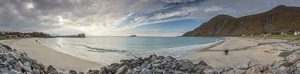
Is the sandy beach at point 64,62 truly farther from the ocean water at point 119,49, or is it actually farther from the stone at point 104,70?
the stone at point 104,70

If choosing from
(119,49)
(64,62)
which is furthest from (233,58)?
(119,49)

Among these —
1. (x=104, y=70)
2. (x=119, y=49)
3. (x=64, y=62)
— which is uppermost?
(x=104, y=70)

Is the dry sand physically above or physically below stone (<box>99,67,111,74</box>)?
below

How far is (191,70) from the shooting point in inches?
190

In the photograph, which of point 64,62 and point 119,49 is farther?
point 119,49

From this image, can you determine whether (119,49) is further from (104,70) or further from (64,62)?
(104,70)

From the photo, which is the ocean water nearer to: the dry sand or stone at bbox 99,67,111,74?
the dry sand

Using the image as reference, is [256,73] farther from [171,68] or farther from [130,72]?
[130,72]

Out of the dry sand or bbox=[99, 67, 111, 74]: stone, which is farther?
the dry sand

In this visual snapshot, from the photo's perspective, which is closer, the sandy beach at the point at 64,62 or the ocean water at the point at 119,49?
the sandy beach at the point at 64,62

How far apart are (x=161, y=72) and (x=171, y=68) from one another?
64 centimetres

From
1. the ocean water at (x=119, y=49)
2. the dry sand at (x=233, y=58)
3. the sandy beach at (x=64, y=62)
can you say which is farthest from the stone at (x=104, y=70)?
the dry sand at (x=233, y=58)

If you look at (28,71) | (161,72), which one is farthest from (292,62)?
(28,71)

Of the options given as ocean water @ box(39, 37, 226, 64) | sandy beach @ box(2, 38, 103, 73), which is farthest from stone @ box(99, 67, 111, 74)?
ocean water @ box(39, 37, 226, 64)
